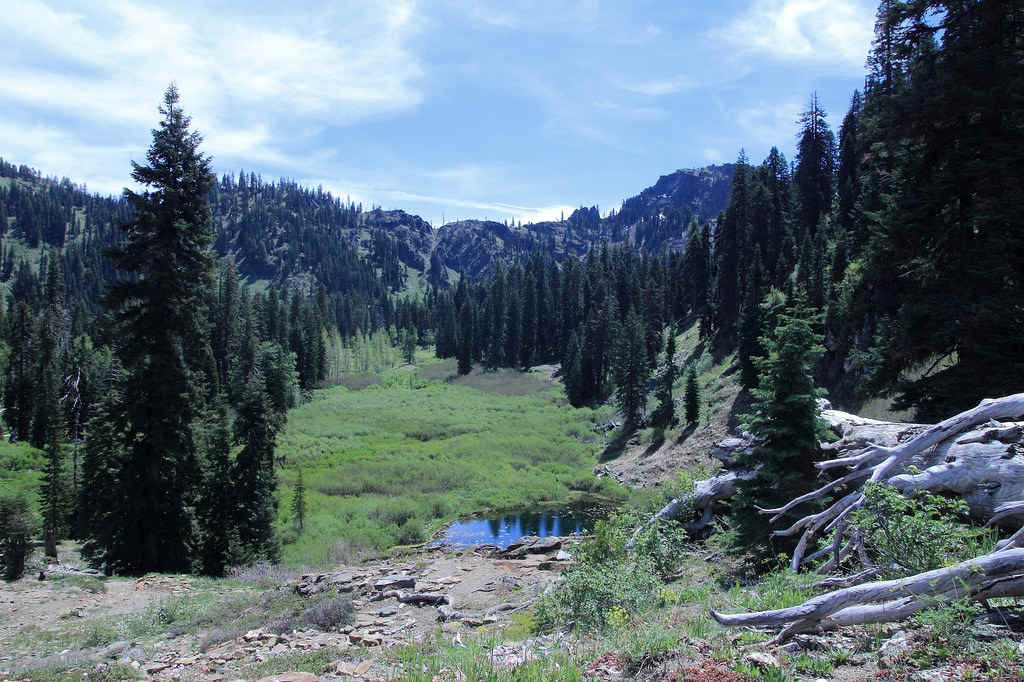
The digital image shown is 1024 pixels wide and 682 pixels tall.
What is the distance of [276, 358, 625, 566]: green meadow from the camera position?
29.6 m

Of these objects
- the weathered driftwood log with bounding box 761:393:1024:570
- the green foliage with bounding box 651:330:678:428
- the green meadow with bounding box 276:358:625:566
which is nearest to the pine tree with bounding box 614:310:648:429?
the green foliage with bounding box 651:330:678:428

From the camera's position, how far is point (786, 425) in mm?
10023

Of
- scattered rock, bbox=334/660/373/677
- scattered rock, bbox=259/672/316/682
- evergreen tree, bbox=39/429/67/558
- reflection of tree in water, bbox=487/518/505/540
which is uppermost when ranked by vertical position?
scattered rock, bbox=259/672/316/682

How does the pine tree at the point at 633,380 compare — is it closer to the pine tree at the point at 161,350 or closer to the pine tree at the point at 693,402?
the pine tree at the point at 693,402

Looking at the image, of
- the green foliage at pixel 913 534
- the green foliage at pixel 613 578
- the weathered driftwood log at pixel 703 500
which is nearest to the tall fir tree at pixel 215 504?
the green foliage at pixel 613 578

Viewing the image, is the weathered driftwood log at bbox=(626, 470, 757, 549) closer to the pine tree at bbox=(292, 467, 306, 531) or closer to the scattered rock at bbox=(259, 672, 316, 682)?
the scattered rock at bbox=(259, 672, 316, 682)

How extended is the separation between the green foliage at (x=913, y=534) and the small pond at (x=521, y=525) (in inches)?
926

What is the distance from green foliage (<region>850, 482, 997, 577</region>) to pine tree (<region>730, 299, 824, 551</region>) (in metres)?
3.54

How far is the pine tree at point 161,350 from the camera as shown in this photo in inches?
661

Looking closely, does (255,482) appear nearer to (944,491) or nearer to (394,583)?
(394,583)

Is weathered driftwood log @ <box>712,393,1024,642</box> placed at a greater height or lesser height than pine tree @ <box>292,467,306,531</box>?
greater

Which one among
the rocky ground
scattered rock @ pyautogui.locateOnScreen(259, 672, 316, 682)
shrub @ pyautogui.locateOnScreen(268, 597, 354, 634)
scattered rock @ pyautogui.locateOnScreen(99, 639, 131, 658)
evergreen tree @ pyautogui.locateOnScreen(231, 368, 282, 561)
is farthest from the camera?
evergreen tree @ pyautogui.locateOnScreen(231, 368, 282, 561)

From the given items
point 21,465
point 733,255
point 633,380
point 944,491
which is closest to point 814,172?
point 733,255

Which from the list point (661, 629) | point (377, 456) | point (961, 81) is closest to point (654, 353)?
point (377, 456)
